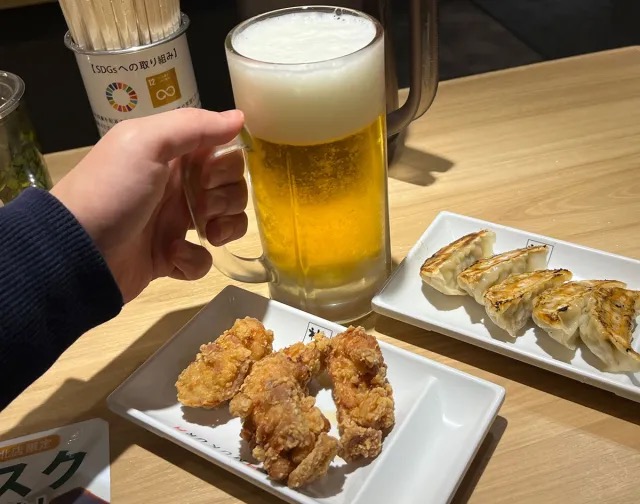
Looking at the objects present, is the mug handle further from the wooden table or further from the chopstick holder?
the chopstick holder

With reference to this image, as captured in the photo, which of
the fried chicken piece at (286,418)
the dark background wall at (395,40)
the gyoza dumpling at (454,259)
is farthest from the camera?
the dark background wall at (395,40)

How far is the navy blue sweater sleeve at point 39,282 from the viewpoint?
63 cm

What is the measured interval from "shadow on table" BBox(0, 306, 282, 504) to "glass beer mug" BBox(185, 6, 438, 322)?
14cm

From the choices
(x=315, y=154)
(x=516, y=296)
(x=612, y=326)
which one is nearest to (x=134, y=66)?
(x=315, y=154)

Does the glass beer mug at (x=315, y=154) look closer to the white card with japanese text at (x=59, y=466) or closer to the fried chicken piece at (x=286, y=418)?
the fried chicken piece at (x=286, y=418)

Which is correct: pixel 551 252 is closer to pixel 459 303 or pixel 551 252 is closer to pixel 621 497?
pixel 459 303

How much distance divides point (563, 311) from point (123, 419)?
516mm

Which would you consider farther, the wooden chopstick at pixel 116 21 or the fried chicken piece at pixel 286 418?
the wooden chopstick at pixel 116 21

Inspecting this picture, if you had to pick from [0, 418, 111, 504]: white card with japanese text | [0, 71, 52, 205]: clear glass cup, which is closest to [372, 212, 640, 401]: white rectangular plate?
[0, 418, 111, 504]: white card with japanese text

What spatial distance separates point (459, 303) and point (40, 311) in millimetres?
496

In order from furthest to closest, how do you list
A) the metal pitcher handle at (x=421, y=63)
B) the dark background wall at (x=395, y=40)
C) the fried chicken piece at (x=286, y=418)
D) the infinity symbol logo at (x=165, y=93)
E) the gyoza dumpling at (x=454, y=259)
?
the dark background wall at (x=395, y=40)
the infinity symbol logo at (x=165, y=93)
the metal pitcher handle at (x=421, y=63)
the gyoza dumpling at (x=454, y=259)
the fried chicken piece at (x=286, y=418)

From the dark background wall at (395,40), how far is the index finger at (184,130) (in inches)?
21.3

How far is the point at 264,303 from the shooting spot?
828 millimetres

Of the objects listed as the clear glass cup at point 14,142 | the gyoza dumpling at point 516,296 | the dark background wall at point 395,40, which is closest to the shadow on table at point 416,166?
the dark background wall at point 395,40
